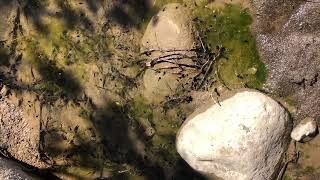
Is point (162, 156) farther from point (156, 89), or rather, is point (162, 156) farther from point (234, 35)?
point (234, 35)

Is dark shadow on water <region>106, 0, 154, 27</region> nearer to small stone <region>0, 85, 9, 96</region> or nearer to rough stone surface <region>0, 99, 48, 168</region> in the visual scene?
small stone <region>0, 85, 9, 96</region>

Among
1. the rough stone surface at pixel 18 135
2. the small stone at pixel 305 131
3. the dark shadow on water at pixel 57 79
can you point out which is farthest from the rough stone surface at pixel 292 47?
the rough stone surface at pixel 18 135

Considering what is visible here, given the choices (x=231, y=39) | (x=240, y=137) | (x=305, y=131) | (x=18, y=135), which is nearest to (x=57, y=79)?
(x=18, y=135)

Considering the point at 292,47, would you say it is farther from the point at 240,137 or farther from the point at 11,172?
the point at 11,172

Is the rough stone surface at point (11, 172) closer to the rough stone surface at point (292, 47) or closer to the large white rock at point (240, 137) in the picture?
the large white rock at point (240, 137)

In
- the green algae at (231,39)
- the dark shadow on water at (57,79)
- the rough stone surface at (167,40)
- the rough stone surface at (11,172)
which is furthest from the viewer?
the dark shadow on water at (57,79)

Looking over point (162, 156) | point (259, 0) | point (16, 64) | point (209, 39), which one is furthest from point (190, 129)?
point (16, 64)
